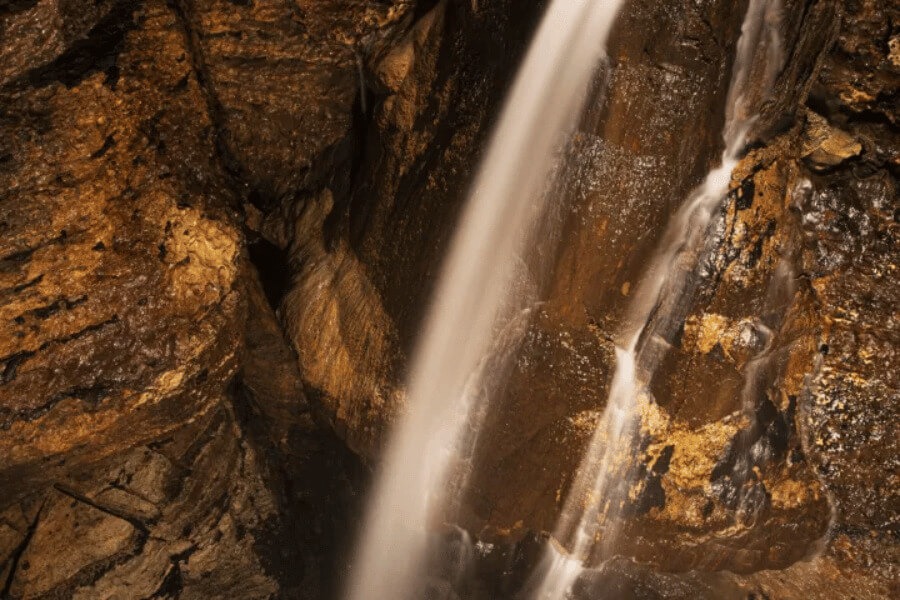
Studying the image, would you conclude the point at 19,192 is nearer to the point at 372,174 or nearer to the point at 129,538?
the point at 372,174

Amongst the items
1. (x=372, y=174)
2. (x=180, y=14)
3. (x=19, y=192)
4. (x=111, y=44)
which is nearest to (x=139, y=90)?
(x=111, y=44)

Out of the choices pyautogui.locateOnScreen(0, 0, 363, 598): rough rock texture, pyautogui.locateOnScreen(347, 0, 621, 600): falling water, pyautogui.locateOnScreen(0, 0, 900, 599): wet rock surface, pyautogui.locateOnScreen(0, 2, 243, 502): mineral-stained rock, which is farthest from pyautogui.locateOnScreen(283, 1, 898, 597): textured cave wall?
pyautogui.locateOnScreen(0, 2, 243, 502): mineral-stained rock

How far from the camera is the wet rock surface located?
3016mm

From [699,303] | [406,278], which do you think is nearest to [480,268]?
[406,278]

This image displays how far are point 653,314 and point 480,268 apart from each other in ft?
2.92

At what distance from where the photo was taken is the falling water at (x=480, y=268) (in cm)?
290

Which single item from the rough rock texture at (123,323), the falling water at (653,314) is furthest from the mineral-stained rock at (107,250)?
the falling water at (653,314)

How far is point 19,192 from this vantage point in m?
3.05

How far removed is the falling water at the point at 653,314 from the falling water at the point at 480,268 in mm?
629

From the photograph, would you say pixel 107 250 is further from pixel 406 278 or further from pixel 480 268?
pixel 480 268

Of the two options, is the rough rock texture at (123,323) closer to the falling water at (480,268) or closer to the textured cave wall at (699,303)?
the falling water at (480,268)

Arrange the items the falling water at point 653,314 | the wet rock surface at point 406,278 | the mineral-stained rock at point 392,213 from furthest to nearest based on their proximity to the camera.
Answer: the mineral-stained rock at point 392,213 → the wet rock surface at point 406,278 → the falling water at point 653,314

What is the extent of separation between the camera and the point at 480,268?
3.33 metres

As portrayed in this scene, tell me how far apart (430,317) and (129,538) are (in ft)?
7.72
